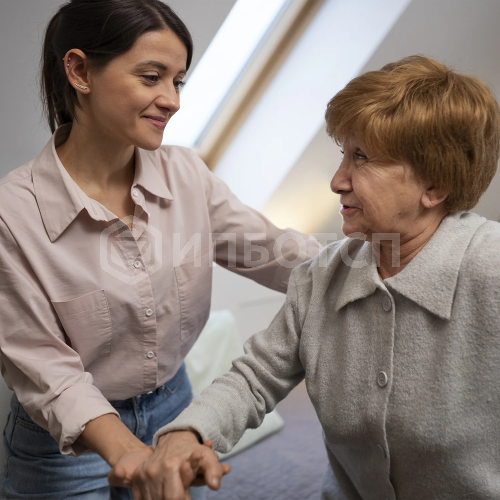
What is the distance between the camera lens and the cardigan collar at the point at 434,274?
1095 millimetres

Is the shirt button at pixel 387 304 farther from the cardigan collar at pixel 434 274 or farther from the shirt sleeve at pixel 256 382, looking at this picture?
the shirt sleeve at pixel 256 382

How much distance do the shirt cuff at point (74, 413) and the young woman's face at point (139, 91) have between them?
0.55 metres

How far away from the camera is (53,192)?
4.57 ft

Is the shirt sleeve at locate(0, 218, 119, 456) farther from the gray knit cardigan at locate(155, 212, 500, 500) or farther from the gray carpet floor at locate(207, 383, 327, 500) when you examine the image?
the gray carpet floor at locate(207, 383, 327, 500)

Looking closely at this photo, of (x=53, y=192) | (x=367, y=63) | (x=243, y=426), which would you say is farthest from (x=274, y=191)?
(x=243, y=426)

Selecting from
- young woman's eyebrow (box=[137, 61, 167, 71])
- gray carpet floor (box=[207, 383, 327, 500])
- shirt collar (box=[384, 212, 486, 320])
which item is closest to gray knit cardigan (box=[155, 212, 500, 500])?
shirt collar (box=[384, 212, 486, 320])

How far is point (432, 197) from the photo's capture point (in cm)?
115

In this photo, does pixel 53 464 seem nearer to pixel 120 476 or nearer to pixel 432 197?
pixel 120 476

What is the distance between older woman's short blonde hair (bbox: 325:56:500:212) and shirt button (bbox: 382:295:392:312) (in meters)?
0.22

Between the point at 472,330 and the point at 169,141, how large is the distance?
1.88 metres

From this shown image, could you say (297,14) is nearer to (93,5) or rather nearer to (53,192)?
(93,5)

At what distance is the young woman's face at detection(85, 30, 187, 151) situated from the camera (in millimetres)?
1354

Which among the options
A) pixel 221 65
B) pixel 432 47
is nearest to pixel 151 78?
pixel 221 65

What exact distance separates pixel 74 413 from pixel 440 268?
75 cm
